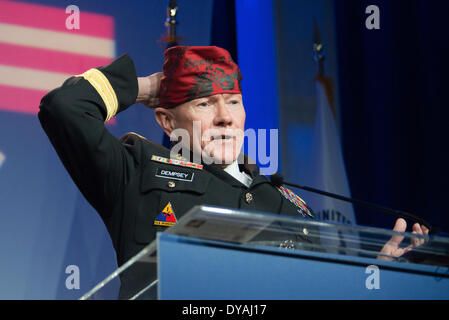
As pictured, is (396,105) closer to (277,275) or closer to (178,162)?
(178,162)

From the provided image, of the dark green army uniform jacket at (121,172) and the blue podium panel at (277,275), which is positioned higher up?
the dark green army uniform jacket at (121,172)

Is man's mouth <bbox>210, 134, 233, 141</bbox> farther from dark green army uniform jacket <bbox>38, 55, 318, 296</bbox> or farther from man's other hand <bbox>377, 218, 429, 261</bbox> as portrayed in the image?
man's other hand <bbox>377, 218, 429, 261</bbox>

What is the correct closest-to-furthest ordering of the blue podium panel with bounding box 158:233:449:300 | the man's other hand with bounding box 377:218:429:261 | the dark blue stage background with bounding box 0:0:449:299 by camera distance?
the blue podium panel with bounding box 158:233:449:300 < the man's other hand with bounding box 377:218:429:261 < the dark blue stage background with bounding box 0:0:449:299

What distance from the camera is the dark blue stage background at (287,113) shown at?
92.1 inches

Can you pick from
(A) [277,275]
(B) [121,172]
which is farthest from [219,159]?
(A) [277,275]

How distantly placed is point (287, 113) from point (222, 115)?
3.60 feet

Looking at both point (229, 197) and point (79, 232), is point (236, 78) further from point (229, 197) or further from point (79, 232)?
point (79, 232)

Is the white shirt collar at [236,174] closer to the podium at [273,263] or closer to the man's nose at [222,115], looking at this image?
the man's nose at [222,115]

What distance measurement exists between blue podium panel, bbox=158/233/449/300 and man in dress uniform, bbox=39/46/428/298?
769mm

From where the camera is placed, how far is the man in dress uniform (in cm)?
163

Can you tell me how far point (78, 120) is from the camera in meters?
1.59

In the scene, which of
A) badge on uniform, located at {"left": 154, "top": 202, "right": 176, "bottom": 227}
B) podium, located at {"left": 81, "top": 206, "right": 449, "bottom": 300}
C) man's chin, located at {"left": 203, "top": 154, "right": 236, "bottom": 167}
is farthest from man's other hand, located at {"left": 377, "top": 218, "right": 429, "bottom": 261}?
man's chin, located at {"left": 203, "top": 154, "right": 236, "bottom": 167}

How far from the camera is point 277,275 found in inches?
36.5

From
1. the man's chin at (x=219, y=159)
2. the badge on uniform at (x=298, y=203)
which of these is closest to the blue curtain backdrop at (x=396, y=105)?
the badge on uniform at (x=298, y=203)
